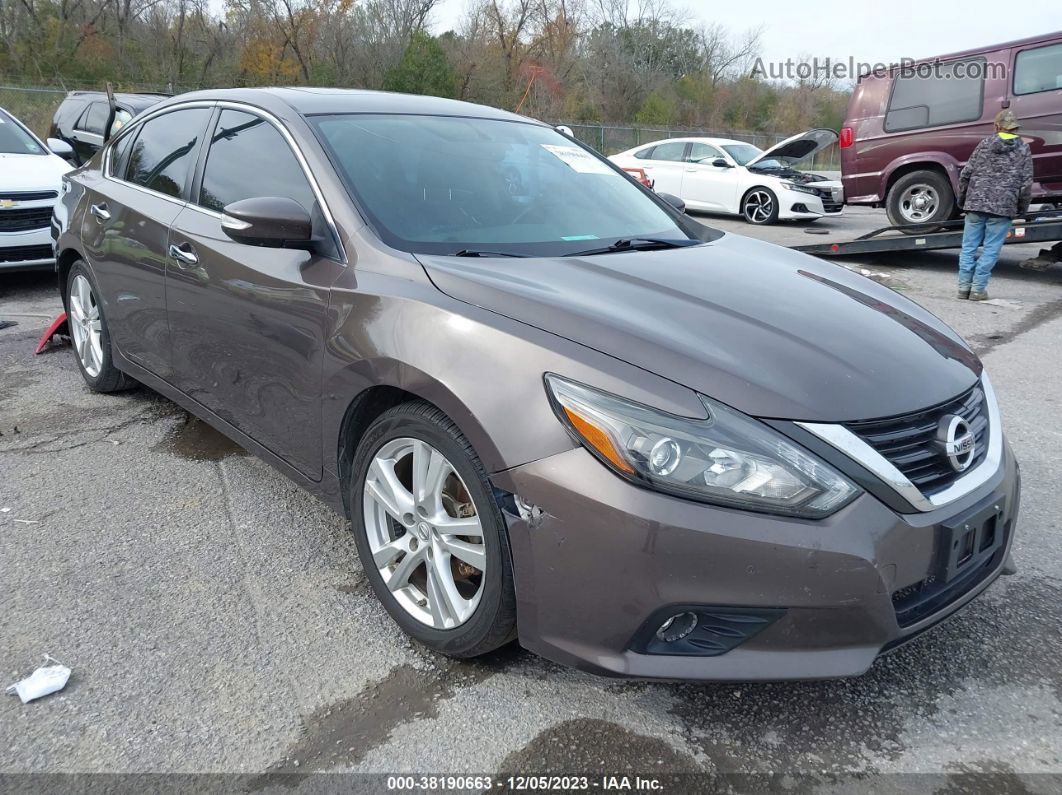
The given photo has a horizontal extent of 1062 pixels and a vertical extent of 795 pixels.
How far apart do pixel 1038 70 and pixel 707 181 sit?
252 inches

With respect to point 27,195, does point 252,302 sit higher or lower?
lower

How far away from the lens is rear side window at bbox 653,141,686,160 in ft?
50.8

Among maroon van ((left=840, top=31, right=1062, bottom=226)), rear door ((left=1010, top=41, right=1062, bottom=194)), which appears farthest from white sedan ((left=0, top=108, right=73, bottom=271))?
rear door ((left=1010, top=41, right=1062, bottom=194))

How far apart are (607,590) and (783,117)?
5750cm

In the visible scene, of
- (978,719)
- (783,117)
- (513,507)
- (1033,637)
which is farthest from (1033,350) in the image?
(783,117)

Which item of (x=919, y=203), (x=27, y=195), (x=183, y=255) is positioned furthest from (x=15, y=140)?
(x=919, y=203)

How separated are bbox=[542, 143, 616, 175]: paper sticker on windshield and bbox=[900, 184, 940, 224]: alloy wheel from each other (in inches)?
326

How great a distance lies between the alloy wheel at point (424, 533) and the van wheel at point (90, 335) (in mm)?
2528

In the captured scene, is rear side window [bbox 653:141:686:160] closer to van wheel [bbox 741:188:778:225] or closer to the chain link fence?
van wheel [bbox 741:188:778:225]

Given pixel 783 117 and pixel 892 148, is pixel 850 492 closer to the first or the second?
pixel 892 148

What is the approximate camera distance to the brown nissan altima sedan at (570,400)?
1.82 m

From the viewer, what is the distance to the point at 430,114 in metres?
3.36

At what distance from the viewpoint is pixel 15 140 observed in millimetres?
8055

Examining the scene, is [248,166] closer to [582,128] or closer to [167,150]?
[167,150]
